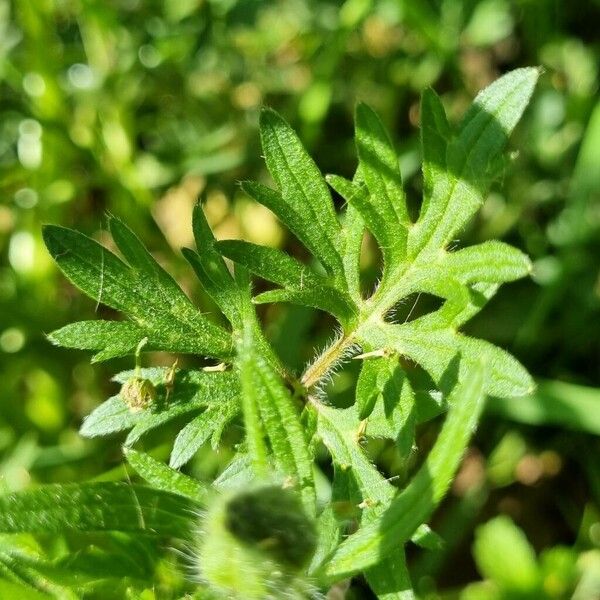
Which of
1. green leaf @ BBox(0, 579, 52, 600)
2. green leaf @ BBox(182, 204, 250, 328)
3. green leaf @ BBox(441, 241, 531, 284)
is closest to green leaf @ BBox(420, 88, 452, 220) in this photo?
green leaf @ BBox(441, 241, 531, 284)

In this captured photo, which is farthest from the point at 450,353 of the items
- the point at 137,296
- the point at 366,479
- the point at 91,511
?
the point at 91,511

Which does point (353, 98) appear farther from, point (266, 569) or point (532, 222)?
point (266, 569)

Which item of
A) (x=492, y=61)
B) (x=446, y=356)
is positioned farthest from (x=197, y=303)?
(x=492, y=61)

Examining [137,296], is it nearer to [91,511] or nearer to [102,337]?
[102,337]

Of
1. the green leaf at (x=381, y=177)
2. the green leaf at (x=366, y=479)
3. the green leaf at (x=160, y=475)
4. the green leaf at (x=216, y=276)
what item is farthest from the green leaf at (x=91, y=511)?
the green leaf at (x=381, y=177)

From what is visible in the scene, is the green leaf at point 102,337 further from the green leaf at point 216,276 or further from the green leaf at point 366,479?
the green leaf at point 366,479

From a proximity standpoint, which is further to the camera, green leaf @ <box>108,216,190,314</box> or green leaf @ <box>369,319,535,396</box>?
green leaf @ <box>108,216,190,314</box>

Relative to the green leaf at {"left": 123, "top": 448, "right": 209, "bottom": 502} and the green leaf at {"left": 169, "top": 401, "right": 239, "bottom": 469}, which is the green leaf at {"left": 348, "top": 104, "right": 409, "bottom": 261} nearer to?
the green leaf at {"left": 169, "top": 401, "right": 239, "bottom": 469}
